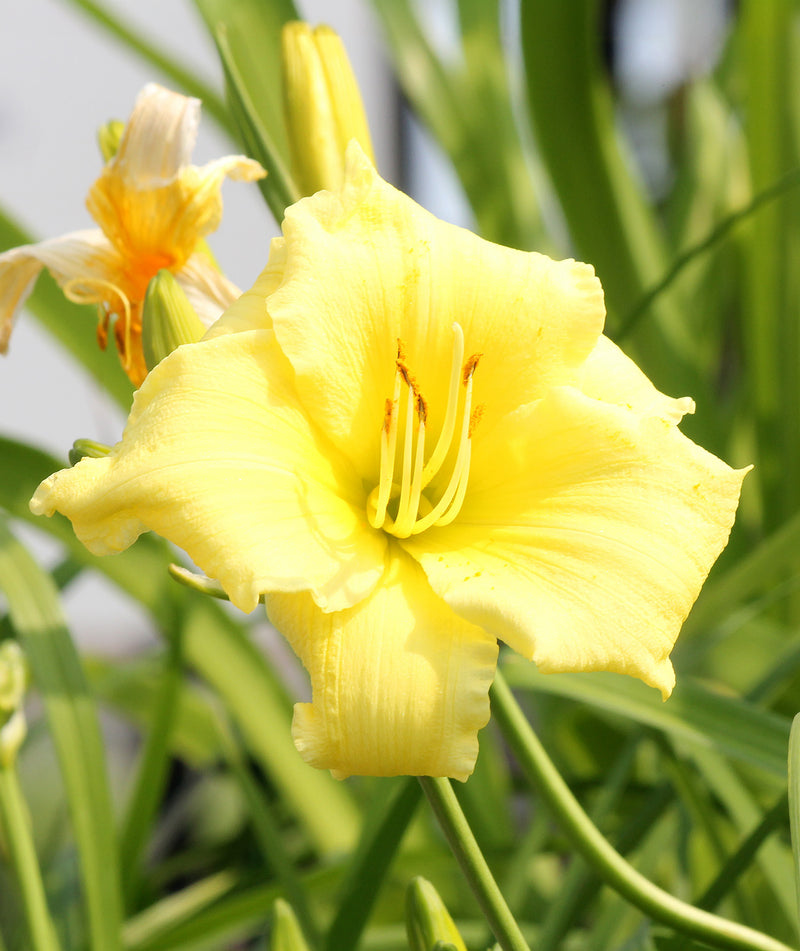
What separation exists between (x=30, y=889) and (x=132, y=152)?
32 cm

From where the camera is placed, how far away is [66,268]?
0.40 m

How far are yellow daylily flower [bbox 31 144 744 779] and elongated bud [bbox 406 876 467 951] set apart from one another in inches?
3.4

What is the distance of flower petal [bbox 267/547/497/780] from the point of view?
0.26 metres

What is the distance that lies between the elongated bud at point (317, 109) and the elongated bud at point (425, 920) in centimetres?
28

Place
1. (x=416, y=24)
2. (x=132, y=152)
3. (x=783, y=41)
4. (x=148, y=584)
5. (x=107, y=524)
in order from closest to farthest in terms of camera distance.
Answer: (x=107, y=524)
(x=132, y=152)
(x=148, y=584)
(x=783, y=41)
(x=416, y=24)

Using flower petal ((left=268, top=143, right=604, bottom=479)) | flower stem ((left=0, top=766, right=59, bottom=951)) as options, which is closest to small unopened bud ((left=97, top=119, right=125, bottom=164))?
flower petal ((left=268, top=143, right=604, bottom=479))

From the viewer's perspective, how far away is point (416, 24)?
101 centimetres

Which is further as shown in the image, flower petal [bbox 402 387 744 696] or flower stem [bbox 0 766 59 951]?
flower stem [bbox 0 766 59 951]

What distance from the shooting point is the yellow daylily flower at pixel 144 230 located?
1.24ft

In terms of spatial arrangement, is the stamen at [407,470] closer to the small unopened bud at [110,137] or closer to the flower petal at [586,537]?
the flower petal at [586,537]

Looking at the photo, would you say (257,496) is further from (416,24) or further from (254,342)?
(416,24)

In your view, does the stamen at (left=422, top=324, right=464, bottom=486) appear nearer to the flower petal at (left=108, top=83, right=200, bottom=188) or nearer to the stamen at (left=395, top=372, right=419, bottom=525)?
the stamen at (left=395, top=372, right=419, bottom=525)

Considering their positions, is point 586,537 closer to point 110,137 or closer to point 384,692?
point 384,692

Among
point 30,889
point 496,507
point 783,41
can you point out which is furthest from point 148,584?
point 783,41
